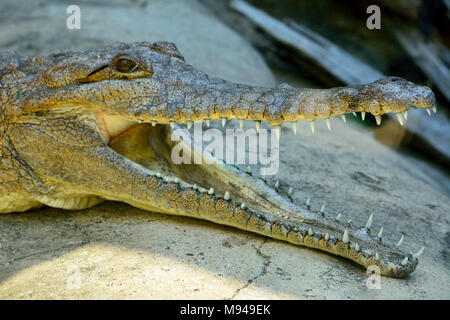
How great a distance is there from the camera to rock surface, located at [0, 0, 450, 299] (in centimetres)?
276

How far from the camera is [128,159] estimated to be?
3461mm

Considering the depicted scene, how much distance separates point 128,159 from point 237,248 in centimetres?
107

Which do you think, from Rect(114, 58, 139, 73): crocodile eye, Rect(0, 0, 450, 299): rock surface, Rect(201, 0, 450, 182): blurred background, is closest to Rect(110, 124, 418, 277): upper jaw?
Rect(0, 0, 450, 299): rock surface

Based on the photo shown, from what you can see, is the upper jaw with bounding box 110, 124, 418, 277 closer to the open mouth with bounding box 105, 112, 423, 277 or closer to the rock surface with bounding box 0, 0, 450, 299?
the open mouth with bounding box 105, 112, 423, 277

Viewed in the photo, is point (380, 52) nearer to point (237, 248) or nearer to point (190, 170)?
point (190, 170)

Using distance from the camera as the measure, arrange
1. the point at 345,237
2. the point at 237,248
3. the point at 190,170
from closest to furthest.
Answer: the point at 345,237
the point at 237,248
the point at 190,170

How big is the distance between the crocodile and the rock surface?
0.45ft

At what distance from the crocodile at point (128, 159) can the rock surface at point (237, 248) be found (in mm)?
137

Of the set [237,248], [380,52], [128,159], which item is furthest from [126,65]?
[380,52]

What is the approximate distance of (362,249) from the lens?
2949 mm

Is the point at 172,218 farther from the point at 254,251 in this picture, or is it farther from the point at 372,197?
the point at 372,197

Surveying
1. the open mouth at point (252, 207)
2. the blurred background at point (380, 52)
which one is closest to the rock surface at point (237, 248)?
the open mouth at point (252, 207)

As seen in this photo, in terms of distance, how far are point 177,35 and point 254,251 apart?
532cm
